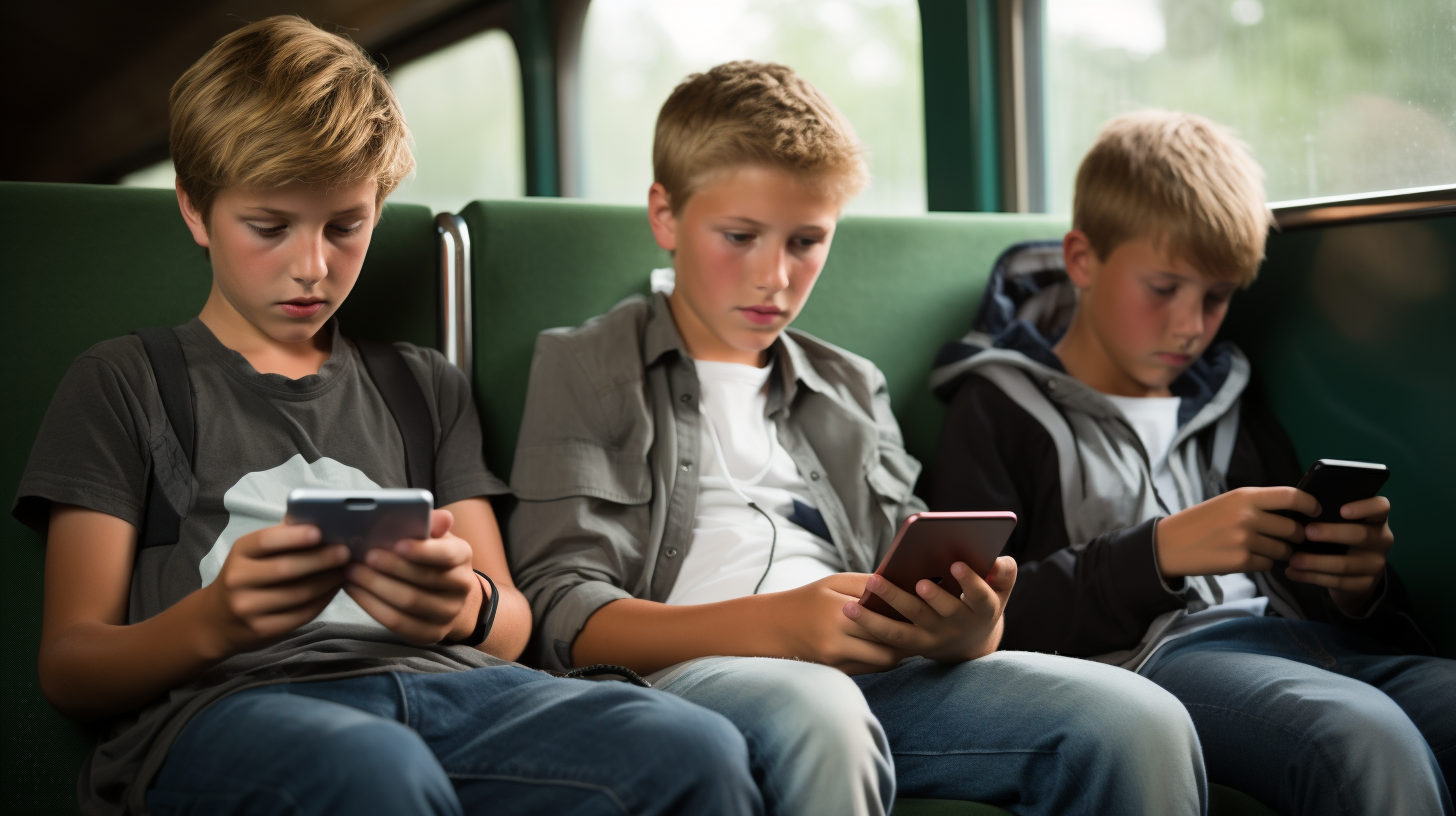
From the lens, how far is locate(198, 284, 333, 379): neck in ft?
4.26

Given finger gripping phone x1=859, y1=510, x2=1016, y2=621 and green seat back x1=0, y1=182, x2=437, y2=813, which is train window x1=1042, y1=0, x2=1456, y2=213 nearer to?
finger gripping phone x1=859, y1=510, x2=1016, y2=621

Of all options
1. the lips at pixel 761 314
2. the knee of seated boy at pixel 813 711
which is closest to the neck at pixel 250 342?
the lips at pixel 761 314

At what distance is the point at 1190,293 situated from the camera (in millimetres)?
1687

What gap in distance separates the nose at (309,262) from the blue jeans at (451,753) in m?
0.46

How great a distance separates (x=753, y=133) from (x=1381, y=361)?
0.97m

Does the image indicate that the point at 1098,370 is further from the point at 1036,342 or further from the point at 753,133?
the point at 753,133

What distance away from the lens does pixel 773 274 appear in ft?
4.81

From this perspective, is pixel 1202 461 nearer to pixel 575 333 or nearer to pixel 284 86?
pixel 575 333

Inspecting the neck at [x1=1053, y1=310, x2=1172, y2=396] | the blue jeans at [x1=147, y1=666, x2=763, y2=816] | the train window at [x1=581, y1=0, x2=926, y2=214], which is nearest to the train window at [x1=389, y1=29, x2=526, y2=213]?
the train window at [x1=581, y1=0, x2=926, y2=214]

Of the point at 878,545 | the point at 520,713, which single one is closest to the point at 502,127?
the point at 878,545

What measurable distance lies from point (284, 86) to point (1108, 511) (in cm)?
120

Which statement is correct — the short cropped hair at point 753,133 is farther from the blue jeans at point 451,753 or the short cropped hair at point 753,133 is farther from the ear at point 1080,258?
the blue jeans at point 451,753

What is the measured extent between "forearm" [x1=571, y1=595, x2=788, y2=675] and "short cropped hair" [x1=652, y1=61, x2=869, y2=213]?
0.58 meters

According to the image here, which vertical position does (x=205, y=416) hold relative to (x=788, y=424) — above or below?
above
